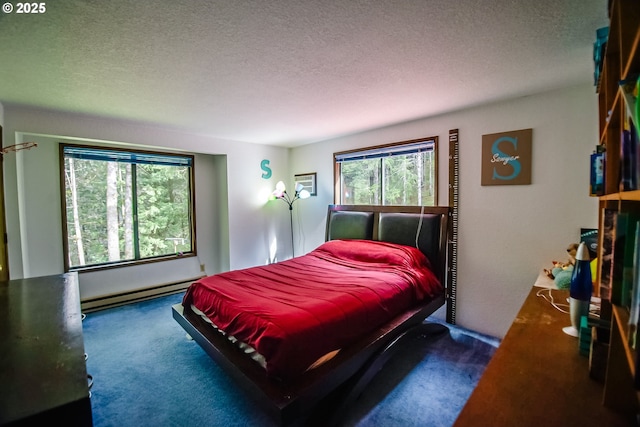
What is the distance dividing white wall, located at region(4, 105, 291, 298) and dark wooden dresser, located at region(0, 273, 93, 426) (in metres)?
1.86

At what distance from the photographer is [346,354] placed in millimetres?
1756

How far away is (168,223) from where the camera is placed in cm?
411

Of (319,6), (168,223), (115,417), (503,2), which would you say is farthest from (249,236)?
(503,2)

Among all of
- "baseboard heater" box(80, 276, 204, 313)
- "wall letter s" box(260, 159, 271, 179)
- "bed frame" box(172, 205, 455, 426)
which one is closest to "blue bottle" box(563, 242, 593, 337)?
"bed frame" box(172, 205, 455, 426)

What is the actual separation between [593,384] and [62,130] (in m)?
4.36

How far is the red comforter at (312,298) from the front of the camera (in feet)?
5.18

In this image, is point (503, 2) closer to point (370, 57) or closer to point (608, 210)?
point (370, 57)

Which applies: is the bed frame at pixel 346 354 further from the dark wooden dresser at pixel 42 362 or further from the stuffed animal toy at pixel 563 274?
the stuffed animal toy at pixel 563 274

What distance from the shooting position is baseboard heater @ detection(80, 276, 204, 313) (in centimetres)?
332

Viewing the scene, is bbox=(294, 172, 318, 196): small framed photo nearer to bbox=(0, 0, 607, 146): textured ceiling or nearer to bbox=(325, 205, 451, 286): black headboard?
bbox=(325, 205, 451, 286): black headboard

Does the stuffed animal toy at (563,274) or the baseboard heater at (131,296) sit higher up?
the stuffed animal toy at (563,274)

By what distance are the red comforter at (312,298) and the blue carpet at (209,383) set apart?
0.45 meters
